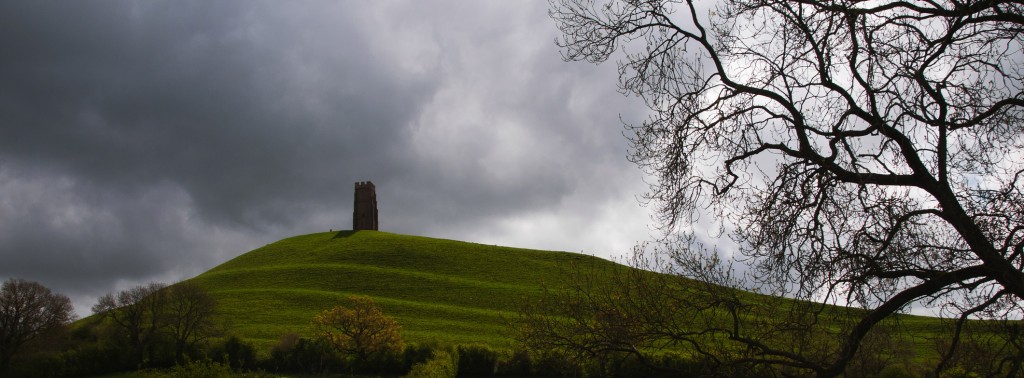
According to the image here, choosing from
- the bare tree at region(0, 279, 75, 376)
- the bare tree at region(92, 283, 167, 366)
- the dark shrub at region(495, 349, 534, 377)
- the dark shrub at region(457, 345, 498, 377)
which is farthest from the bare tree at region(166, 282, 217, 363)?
the dark shrub at region(495, 349, 534, 377)

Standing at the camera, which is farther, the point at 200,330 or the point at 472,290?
the point at 472,290

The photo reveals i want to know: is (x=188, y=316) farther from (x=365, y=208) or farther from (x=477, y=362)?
(x=365, y=208)

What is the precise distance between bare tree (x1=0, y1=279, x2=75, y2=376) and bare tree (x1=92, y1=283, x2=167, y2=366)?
3537 mm

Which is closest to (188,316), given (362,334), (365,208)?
(362,334)

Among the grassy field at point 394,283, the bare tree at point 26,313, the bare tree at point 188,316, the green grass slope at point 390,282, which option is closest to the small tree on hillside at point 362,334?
the grassy field at point 394,283

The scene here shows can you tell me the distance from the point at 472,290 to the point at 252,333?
3015 cm

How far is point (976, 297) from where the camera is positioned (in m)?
10.3

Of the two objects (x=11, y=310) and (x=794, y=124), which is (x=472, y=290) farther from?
(x=794, y=124)

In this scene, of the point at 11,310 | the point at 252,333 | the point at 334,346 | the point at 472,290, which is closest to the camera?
the point at 334,346

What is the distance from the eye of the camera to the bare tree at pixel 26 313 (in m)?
63.6

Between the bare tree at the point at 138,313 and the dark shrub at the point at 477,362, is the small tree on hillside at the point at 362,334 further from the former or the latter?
the bare tree at the point at 138,313

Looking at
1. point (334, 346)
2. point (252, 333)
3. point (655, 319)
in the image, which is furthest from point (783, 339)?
point (252, 333)

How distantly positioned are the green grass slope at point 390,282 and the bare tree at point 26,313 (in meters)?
14.5

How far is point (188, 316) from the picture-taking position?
67938mm
